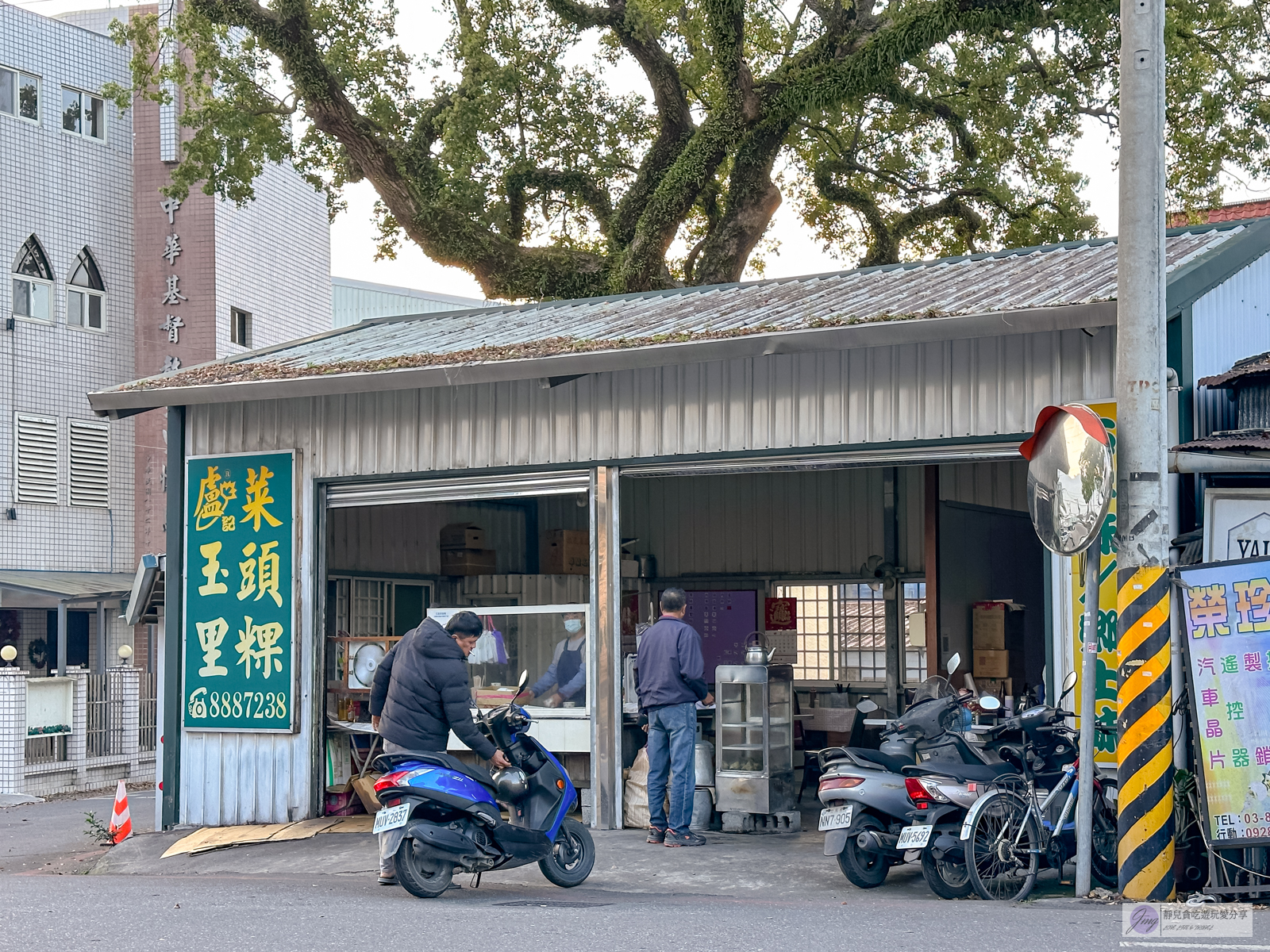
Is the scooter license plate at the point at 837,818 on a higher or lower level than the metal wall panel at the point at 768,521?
lower

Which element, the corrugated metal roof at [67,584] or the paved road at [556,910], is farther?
the corrugated metal roof at [67,584]

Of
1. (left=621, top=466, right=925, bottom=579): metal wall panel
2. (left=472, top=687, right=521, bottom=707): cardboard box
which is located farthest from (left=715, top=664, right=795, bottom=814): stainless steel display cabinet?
(left=621, top=466, right=925, bottom=579): metal wall panel

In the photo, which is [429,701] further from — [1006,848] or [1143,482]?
[1143,482]

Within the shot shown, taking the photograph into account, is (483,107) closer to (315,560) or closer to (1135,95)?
(315,560)

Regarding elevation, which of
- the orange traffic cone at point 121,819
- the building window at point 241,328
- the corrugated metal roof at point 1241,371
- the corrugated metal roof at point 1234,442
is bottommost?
the orange traffic cone at point 121,819

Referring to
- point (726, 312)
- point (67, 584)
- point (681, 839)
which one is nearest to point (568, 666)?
point (681, 839)

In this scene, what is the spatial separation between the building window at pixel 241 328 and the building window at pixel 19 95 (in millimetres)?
4176

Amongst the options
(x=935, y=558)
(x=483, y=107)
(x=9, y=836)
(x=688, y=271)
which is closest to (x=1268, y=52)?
(x=688, y=271)

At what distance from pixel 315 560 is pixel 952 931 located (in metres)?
6.80

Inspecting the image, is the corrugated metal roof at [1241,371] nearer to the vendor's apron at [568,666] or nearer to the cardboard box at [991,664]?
the cardboard box at [991,664]

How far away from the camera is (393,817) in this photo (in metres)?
8.07

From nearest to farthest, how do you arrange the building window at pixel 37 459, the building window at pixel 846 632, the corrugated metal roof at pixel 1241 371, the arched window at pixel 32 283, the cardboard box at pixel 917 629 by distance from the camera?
the corrugated metal roof at pixel 1241 371 → the cardboard box at pixel 917 629 → the building window at pixel 846 632 → the building window at pixel 37 459 → the arched window at pixel 32 283

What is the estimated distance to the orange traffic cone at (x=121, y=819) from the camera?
11.9 metres

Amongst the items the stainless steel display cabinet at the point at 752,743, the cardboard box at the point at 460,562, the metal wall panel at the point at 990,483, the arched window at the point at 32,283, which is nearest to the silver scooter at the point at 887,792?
the stainless steel display cabinet at the point at 752,743
